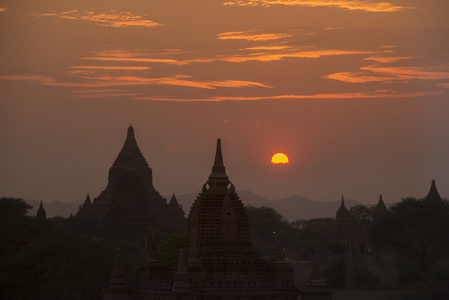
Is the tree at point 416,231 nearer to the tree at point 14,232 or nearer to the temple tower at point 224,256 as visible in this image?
the tree at point 14,232

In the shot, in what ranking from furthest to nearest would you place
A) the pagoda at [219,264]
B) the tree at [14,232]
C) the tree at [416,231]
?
1. the tree at [416,231]
2. the tree at [14,232]
3. the pagoda at [219,264]

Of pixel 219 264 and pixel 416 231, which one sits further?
pixel 416 231

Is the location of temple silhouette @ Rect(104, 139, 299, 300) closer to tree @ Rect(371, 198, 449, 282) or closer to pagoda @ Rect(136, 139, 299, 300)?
pagoda @ Rect(136, 139, 299, 300)

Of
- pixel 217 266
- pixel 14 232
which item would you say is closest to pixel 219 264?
pixel 217 266

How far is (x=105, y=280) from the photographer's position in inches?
4013

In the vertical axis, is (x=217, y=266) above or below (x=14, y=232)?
below

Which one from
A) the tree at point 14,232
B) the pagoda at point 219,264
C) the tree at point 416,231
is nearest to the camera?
the pagoda at point 219,264

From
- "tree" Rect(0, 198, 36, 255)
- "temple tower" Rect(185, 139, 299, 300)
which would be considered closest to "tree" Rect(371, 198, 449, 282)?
"tree" Rect(0, 198, 36, 255)

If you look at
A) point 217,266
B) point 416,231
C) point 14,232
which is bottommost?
point 217,266

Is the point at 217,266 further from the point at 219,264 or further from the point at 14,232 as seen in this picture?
the point at 14,232

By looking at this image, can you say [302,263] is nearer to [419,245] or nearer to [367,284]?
[419,245]

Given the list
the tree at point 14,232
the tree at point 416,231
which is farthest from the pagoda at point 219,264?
the tree at point 416,231

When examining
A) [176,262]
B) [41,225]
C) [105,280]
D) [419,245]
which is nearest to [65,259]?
[105,280]

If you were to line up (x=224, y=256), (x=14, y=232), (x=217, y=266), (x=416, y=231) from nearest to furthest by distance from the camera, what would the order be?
(x=217, y=266) → (x=224, y=256) → (x=14, y=232) → (x=416, y=231)
